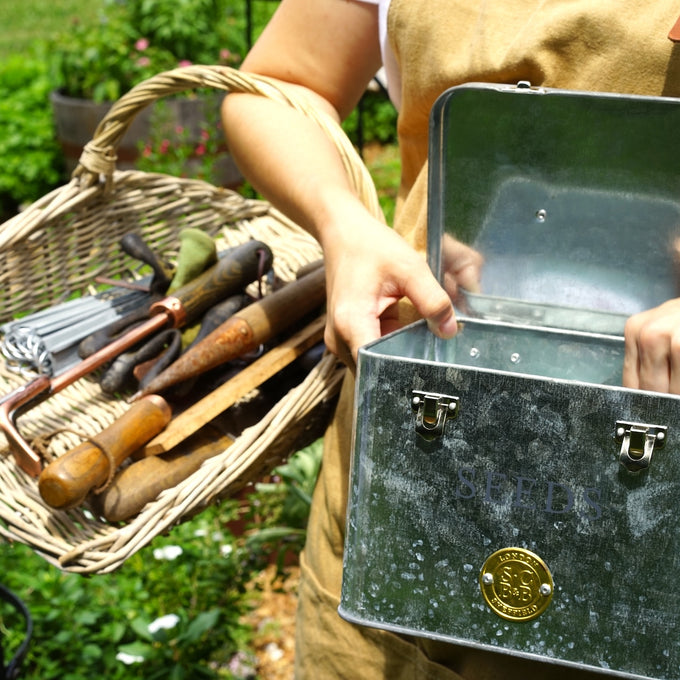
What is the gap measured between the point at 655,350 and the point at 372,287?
27 cm

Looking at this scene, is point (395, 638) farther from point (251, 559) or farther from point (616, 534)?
point (251, 559)

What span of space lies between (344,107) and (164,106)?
7.97 feet

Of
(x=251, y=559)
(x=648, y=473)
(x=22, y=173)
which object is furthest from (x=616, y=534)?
(x=22, y=173)

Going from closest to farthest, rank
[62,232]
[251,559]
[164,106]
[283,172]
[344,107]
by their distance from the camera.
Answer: [283,172] → [344,107] → [62,232] → [251,559] → [164,106]

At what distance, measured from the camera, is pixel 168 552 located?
6.64 ft

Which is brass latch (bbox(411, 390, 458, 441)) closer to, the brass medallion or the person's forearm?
the brass medallion

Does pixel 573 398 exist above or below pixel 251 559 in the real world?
above

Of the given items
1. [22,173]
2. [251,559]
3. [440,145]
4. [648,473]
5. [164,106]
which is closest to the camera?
[648,473]

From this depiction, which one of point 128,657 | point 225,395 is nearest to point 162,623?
point 128,657

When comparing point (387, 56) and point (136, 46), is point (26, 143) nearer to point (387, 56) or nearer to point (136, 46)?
point (136, 46)

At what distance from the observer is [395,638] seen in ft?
3.51

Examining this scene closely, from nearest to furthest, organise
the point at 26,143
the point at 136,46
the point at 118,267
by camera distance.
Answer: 1. the point at 118,267
2. the point at 136,46
3. the point at 26,143

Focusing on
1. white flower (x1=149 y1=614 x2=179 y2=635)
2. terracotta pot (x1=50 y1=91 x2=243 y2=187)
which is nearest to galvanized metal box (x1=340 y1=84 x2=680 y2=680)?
white flower (x1=149 y1=614 x2=179 y2=635)

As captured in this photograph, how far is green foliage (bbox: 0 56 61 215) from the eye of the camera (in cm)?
431
